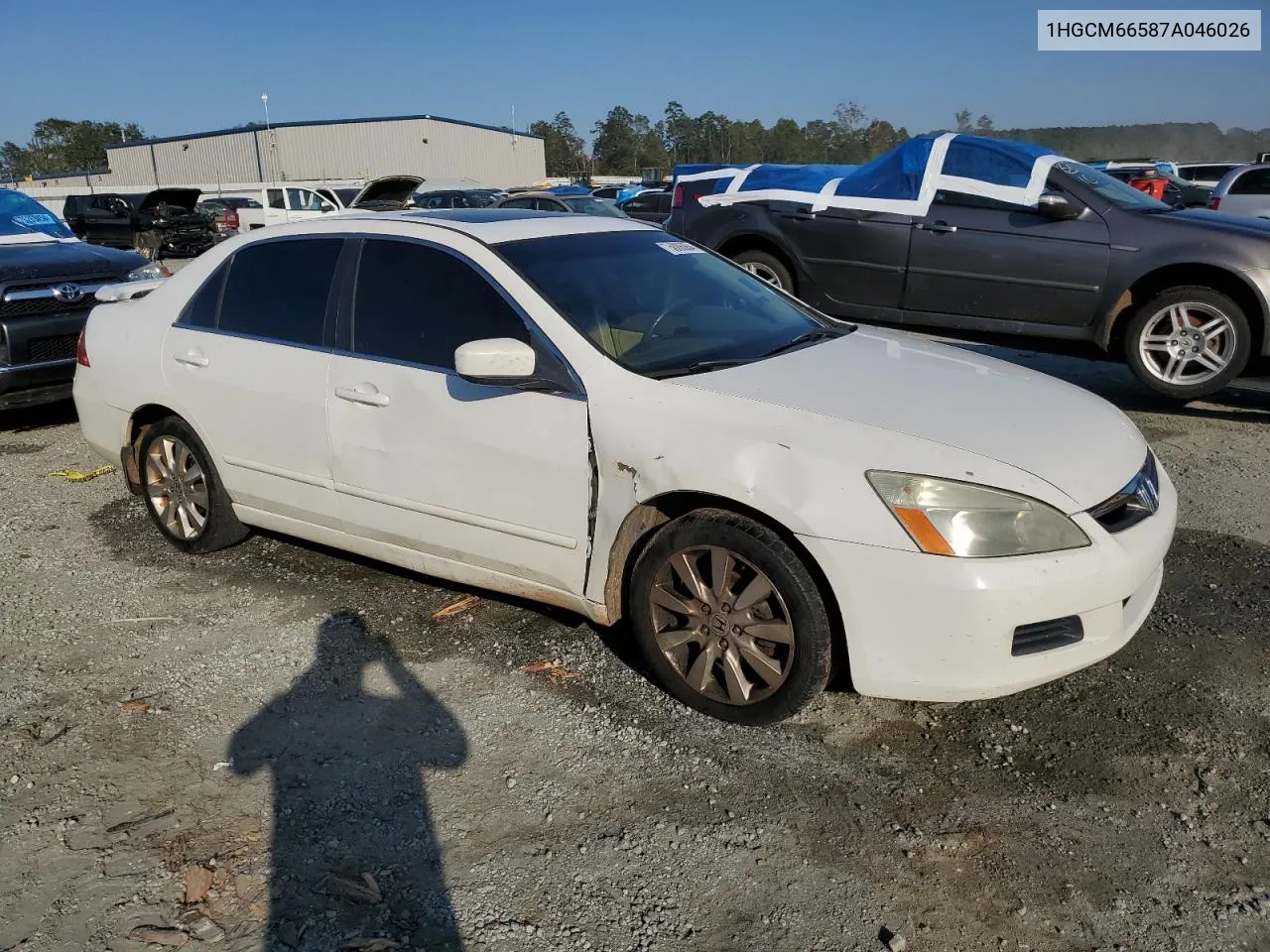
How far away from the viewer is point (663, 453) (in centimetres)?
305

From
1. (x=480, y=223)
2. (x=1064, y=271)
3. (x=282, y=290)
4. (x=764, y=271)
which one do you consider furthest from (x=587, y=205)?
(x=480, y=223)

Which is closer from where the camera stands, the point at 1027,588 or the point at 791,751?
the point at 1027,588

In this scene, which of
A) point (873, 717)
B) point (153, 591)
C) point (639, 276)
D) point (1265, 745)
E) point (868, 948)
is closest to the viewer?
point (868, 948)

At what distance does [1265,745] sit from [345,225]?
377 centimetres

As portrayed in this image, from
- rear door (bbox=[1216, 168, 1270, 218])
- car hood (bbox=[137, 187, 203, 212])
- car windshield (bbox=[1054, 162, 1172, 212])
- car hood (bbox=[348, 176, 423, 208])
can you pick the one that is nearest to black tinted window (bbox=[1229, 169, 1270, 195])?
rear door (bbox=[1216, 168, 1270, 218])

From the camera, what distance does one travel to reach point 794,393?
3.12m

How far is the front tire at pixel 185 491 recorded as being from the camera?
14.8 ft

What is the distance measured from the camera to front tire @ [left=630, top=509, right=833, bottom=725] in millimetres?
2895

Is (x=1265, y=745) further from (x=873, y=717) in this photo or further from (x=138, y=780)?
(x=138, y=780)

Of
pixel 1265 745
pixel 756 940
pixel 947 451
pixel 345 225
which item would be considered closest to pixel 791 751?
pixel 756 940

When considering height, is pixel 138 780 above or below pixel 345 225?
below

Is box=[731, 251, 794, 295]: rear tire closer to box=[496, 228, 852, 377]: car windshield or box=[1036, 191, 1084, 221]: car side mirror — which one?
box=[1036, 191, 1084, 221]: car side mirror

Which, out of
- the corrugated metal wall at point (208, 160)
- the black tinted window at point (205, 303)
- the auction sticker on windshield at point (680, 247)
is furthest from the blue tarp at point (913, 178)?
the corrugated metal wall at point (208, 160)

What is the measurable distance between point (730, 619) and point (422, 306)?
168 centimetres
